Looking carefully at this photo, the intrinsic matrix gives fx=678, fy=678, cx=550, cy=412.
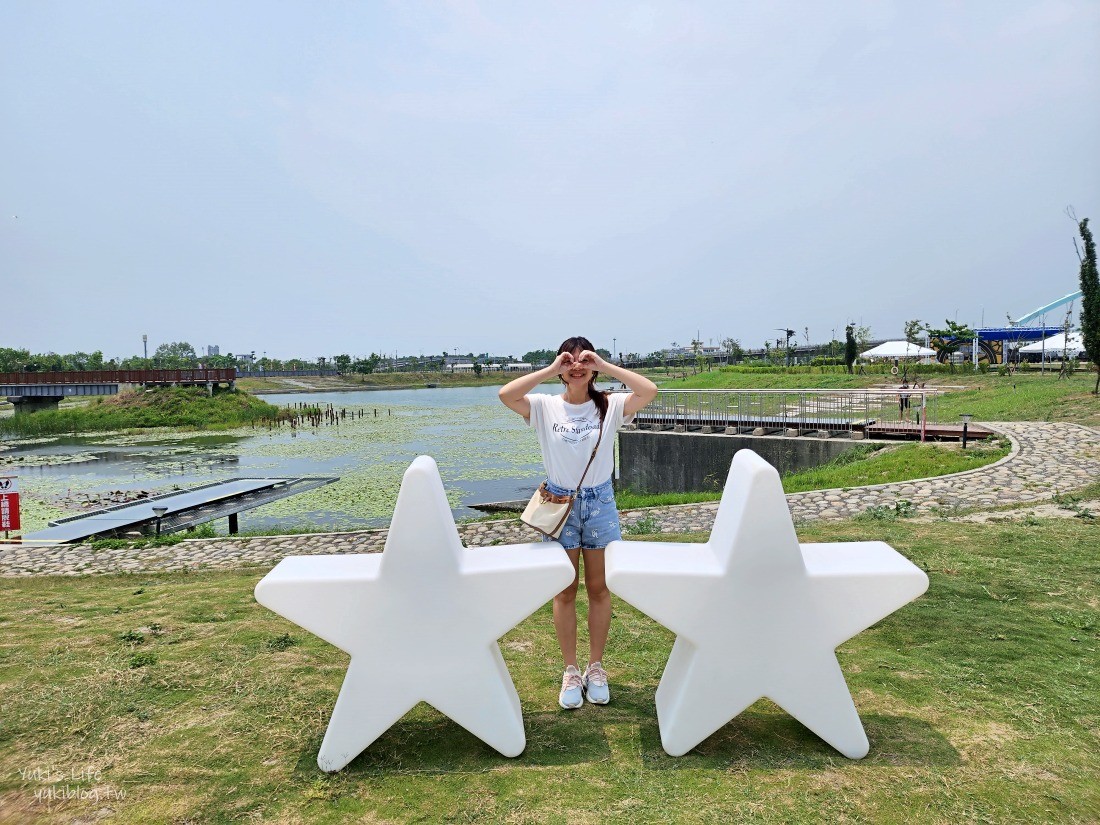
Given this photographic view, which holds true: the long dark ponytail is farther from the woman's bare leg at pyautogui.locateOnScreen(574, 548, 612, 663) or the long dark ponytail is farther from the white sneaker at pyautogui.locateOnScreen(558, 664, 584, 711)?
the white sneaker at pyautogui.locateOnScreen(558, 664, 584, 711)

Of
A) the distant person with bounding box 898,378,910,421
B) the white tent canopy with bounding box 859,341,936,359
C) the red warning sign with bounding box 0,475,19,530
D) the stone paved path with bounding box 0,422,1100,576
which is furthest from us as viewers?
the white tent canopy with bounding box 859,341,936,359

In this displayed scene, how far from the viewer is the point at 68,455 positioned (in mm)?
30875

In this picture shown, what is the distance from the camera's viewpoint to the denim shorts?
3398 mm

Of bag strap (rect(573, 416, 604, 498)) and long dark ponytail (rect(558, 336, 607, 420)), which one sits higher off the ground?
long dark ponytail (rect(558, 336, 607, 420))

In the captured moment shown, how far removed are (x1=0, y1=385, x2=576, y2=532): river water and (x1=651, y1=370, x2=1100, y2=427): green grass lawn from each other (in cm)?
1411

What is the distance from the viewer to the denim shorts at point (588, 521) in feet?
11.1

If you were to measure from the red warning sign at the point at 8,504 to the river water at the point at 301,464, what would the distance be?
11.8ft

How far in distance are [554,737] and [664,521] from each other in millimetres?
7819

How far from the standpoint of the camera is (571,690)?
3473mm

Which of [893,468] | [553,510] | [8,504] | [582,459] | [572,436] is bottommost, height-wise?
[8,504]

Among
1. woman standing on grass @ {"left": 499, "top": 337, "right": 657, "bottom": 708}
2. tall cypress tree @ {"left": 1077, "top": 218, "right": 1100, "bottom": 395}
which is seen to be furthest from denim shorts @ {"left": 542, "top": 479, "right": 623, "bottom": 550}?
tall cypress tree @ {"left": 1077, "top": 218, "right": 1100, "bottom": 395}

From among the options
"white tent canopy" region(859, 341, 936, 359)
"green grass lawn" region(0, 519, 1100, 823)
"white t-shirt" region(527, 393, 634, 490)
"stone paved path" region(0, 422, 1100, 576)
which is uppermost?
"white tent canopy" region(859, 341, 936, 359)

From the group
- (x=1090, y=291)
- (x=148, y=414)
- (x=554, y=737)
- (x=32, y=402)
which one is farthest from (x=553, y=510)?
(x=32, y=402)

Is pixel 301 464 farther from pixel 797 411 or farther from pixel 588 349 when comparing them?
pixel 588 349
